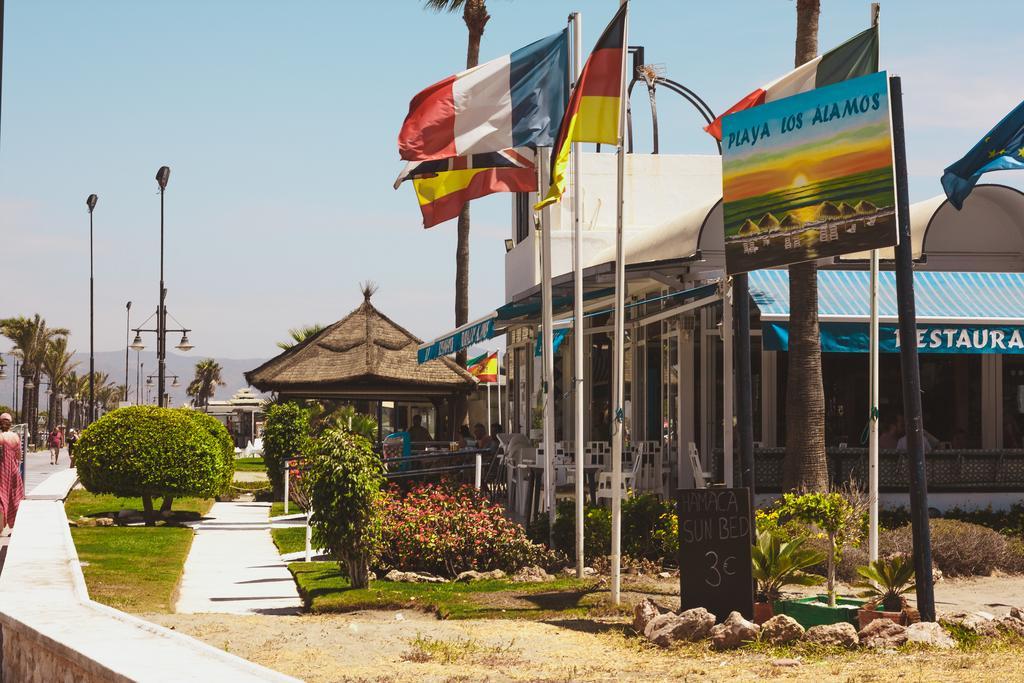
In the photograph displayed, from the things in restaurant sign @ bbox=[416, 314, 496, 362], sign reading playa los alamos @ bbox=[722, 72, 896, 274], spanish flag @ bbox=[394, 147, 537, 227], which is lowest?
restaurant sign @ bbox=[416, 314, 496, 362]

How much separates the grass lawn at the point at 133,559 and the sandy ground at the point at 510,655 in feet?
3.72

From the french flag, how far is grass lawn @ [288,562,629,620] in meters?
4.55

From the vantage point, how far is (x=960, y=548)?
561 inches

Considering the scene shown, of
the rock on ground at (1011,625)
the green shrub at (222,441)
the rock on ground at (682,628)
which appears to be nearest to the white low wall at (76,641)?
the rock on ground at (682,628)

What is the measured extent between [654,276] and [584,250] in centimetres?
714

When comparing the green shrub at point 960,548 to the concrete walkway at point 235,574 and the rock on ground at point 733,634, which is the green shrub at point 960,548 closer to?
the rock on ground at point 733,634

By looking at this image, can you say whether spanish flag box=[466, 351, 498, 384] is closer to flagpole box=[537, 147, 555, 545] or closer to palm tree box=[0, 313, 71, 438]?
flagpole box=[537, 147, 555, 545]

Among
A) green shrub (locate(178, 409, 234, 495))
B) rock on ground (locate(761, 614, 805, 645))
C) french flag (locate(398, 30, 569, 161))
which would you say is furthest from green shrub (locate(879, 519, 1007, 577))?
green shrub (locate(178, 409, 234, 495))

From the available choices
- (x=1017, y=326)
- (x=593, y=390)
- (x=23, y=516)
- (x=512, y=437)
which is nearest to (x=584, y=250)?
A: (x=593, y=390)

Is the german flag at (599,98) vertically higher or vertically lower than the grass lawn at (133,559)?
higher

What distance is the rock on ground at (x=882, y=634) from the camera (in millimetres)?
9266

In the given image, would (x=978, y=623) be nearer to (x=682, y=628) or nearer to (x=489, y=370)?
(x=682, y=628)

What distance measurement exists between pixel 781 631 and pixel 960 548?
5.51 m

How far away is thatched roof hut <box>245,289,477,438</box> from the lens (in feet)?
90.5
